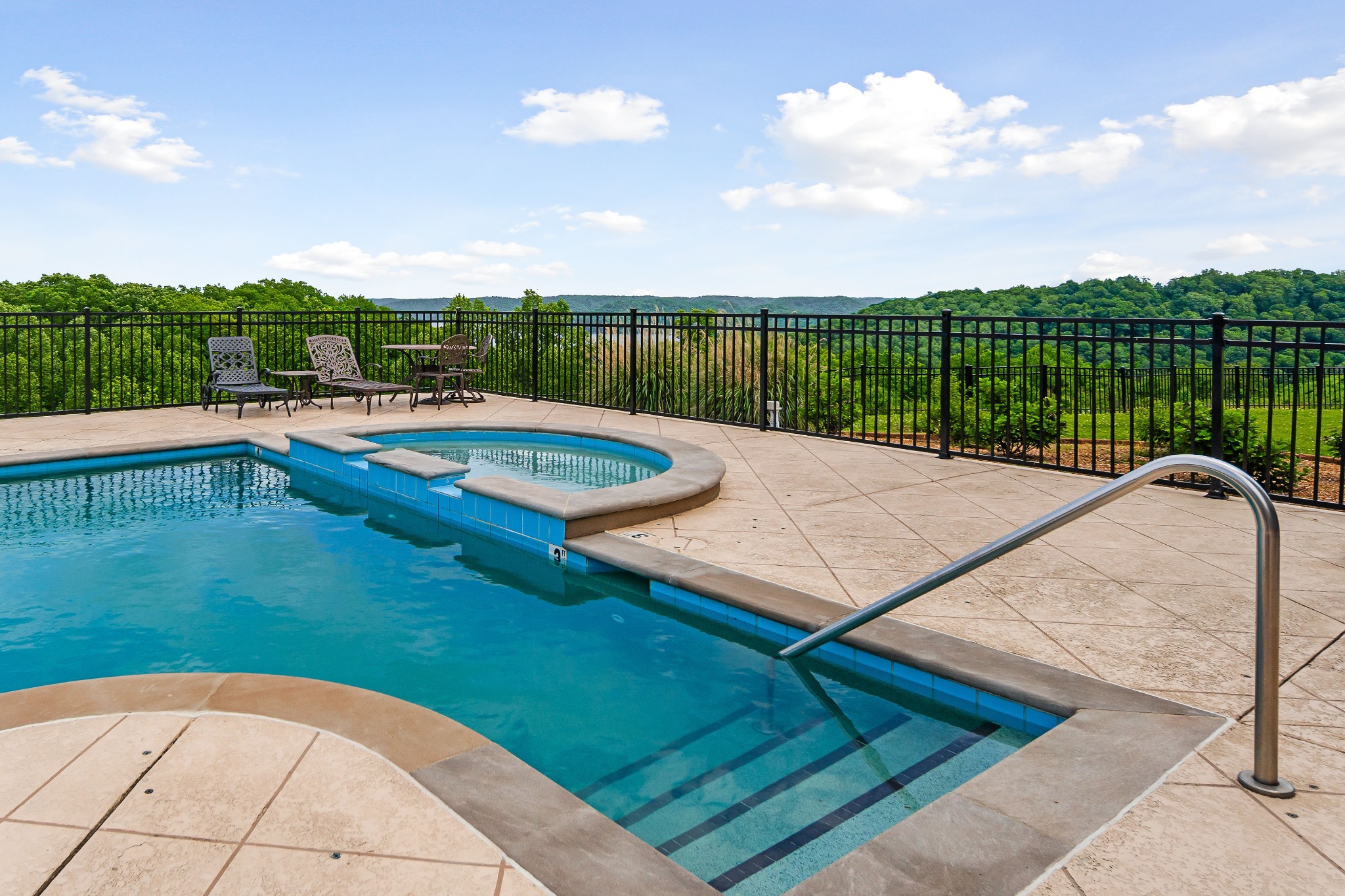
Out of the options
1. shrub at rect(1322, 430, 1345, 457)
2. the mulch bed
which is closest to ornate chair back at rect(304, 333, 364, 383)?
the mulch bed

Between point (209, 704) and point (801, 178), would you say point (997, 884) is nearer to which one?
point (209, 704)

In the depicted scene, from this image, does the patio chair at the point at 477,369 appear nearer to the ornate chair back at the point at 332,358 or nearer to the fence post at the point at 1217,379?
the ornate chair back at the point at 332,358

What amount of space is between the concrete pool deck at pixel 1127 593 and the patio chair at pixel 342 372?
5.05 meters

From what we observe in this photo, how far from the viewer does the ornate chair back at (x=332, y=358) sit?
10562 millimetres

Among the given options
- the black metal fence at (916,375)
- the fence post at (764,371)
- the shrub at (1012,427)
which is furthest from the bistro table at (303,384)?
the shrub at (1012,427)

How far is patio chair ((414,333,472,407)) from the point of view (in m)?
10.2

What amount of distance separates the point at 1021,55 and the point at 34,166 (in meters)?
31.0

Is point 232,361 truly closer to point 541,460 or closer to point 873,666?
point 541,460

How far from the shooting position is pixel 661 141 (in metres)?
17.2

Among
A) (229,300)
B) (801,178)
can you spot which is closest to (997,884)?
(801,178)

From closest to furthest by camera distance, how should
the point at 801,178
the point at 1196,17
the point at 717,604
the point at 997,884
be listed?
the point at 997,884 → the point at 717,604 → the point at 1196,17 → the point at 801,178

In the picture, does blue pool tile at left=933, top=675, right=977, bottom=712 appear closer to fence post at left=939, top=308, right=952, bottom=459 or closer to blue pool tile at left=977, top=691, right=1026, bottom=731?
blue pool tile at left=977, top=691, right=1026, bottom=731

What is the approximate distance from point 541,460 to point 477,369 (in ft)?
13.7

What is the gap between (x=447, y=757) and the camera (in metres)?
2.13
